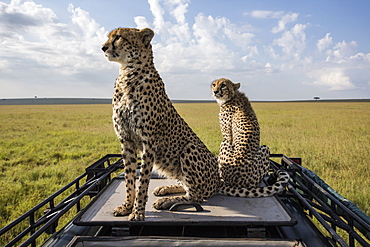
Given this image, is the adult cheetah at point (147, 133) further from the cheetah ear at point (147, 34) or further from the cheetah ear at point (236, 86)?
the cheetah ear at point (236, 86)

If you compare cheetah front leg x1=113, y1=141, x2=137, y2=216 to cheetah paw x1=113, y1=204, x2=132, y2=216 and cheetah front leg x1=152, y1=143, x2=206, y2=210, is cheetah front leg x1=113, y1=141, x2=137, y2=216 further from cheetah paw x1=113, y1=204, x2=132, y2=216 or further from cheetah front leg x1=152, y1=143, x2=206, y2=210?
cheetah front leg x1=152, y1=143, x2=206, y2=210

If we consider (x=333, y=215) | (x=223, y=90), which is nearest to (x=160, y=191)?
(x=333, y=215)

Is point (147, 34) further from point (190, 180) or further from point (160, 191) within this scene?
point (160, 191)

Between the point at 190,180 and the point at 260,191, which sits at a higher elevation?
the point at 190,180

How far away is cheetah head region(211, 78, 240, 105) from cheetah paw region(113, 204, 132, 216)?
2395 mm

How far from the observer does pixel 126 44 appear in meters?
2.84

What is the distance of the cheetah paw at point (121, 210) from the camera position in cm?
283

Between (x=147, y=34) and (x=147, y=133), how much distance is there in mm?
937

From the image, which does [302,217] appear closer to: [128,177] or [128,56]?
[128,177]

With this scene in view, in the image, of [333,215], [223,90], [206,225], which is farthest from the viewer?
[223,90]

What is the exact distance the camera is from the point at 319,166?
8492 millimetres

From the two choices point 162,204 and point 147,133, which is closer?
point 147,133

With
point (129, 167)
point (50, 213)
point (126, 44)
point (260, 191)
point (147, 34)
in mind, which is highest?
point (147, 34)

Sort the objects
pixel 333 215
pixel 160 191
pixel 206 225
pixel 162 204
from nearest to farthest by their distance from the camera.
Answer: pixel 206 225 → pixel 333 215 → pixel 162 204 → pixel 160 191
